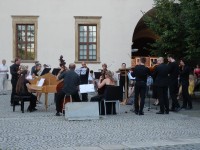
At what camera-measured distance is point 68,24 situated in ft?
89.8

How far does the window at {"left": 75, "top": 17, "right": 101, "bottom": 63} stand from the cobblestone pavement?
13.1 metres

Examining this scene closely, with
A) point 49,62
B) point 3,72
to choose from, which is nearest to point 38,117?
point 3,72

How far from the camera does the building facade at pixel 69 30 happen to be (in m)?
27.2

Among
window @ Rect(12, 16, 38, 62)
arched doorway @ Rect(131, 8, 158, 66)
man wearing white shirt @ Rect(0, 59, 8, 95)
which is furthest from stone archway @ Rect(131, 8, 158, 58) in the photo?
man wearing white shirt @ Rect(0, 59, 8, 95)

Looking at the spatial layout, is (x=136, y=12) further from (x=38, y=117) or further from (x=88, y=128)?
(x=88, y=128)

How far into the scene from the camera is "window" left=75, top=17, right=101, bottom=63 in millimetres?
27484

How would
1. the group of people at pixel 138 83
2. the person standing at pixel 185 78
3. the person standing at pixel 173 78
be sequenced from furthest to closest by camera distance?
the person standing at pixel 185 78
the person standing at pixel 173 78
the group of people at pixel 138 83

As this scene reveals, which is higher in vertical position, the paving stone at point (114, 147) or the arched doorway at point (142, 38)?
the arched doorway at point (142, 38)

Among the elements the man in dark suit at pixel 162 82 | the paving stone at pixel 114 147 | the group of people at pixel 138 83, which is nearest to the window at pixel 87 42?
the group of people at pixel 138 83

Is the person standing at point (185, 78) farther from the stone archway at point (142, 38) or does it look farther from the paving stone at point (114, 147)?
the stone archway at point (142, 38)

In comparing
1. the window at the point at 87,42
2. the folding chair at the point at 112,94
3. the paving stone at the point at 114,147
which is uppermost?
the window at the point at 87,42

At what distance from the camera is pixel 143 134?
10.5 meters

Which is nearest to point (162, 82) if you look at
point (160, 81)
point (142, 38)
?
point (160, 81)

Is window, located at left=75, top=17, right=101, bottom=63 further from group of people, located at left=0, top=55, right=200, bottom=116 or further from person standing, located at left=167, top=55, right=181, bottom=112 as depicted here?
person standing, located at left=167, top=55, right=181, bottom=112
